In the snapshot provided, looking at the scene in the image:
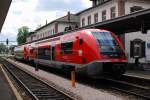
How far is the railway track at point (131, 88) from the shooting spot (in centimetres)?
1583

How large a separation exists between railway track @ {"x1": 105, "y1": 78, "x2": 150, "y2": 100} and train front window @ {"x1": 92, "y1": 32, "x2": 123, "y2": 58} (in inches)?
62.6

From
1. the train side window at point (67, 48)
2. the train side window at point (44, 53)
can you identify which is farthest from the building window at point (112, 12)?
the train side window at point (67, 48)

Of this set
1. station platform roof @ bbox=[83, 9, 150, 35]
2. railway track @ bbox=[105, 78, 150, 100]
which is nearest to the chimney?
station platform roof @ bbox=[83, 9, 150, 35]

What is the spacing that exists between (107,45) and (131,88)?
8.18ft

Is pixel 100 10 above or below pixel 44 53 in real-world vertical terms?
above

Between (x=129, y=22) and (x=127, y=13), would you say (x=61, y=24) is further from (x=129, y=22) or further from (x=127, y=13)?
(x=129, y=22)

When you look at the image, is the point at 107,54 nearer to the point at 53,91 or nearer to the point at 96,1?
the point at 53,91

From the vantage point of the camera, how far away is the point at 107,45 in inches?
745

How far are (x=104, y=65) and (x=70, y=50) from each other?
3.93 meters

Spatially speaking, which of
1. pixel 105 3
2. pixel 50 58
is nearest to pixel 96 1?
pixel 105 3

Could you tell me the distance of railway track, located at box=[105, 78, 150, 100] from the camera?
51.9ft

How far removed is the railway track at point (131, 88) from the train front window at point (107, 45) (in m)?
1.59

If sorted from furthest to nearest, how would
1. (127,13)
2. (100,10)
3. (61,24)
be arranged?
(61,24) < (100,10) < (127,13)

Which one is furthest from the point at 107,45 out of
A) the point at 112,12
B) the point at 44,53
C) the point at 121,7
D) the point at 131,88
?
the point at 112,12
